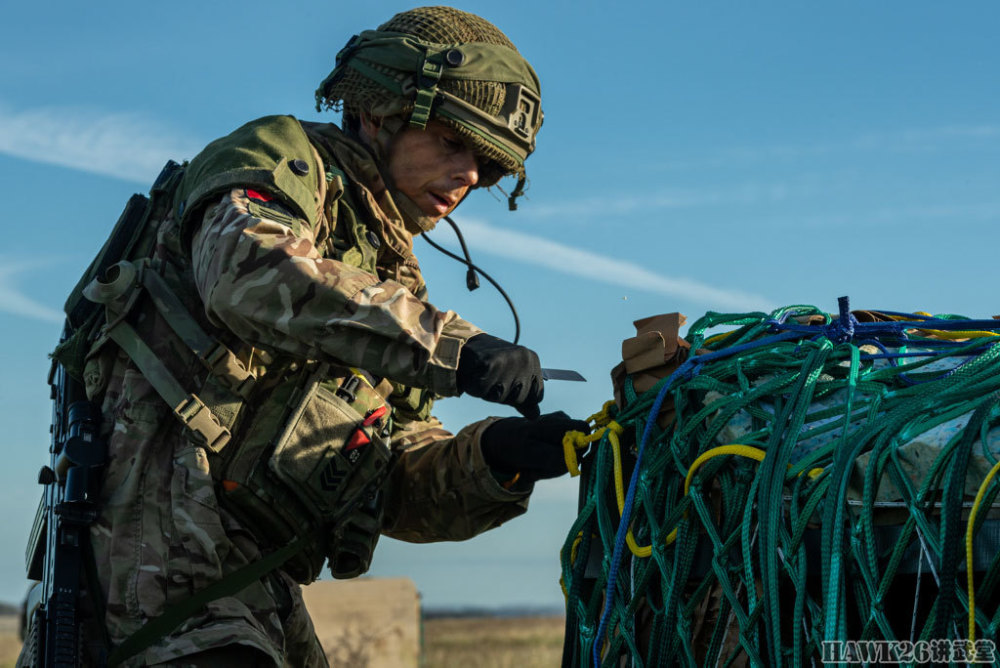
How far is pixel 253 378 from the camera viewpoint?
3535 millimetres

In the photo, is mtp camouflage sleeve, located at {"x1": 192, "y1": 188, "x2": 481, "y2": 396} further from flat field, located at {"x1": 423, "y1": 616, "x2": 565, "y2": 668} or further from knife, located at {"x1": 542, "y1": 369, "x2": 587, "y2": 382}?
flat field, located at {"x1": 423, "y1": 616, "x2": 565, "y2": 668}

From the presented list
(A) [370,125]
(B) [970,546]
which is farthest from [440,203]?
(B) [970,546]

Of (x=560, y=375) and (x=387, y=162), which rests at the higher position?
(x=387, y=162)

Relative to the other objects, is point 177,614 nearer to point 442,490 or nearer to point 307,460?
point 307,460

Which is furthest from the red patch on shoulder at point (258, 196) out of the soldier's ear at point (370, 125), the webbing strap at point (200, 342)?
the soldier's ear at point (370, 125)

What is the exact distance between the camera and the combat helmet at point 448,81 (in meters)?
3.94

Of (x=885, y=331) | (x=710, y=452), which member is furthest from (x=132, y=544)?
(x=885, y=331)

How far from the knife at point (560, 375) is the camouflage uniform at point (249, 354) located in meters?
0.34

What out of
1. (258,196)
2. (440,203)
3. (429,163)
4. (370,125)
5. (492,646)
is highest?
(370,125)

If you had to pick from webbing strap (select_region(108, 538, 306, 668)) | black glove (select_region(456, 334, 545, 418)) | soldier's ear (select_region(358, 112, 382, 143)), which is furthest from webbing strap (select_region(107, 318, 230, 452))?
soldier's ear (select_region(358, 112, 382, 143))

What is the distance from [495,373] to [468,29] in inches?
61.5

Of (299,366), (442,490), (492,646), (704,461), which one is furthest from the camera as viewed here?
(492,646)

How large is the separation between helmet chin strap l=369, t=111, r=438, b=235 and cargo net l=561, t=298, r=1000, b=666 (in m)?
1.20

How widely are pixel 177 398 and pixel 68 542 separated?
0.51 metres
